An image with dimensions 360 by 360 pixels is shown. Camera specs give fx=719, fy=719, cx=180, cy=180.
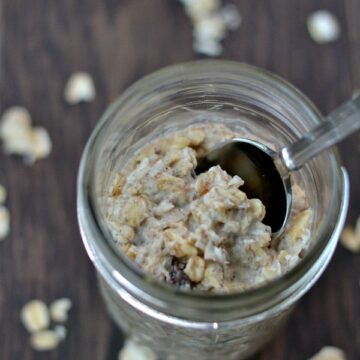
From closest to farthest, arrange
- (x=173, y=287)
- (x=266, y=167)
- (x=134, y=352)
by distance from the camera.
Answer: (x=173, y=287) < (x=266, y=167) < (x=134, y=352)

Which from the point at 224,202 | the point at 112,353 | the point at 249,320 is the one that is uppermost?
the point at 224,202

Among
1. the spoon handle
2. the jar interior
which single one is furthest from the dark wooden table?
the spoon handle

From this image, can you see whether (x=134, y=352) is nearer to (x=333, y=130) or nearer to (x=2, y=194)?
(x=2, y=194)

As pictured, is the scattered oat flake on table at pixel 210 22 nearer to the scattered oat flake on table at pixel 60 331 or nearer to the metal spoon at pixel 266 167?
the metal spoon at pixel 266 167

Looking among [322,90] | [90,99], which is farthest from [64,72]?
[322,90]

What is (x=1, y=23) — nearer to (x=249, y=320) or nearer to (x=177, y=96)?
(x=177, y=96)

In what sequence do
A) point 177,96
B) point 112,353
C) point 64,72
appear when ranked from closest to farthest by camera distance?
point 177,96, point 112,353, point 64,72

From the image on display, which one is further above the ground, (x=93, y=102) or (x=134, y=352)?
(x=93, y=102)

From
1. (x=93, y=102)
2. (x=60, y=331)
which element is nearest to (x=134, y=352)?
(x=60, y=331)
